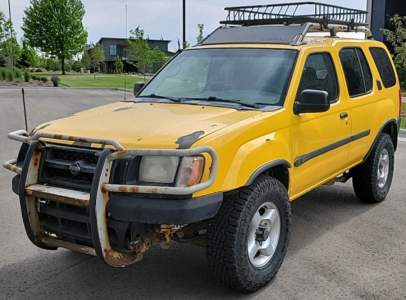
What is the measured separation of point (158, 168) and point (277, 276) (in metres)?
1.52

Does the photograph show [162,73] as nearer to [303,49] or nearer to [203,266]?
[303,49]

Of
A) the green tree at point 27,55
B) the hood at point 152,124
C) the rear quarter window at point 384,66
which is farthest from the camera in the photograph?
the green tree at point 27,55

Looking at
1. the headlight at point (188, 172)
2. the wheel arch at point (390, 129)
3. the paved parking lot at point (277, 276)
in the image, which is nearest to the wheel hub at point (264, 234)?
the paved parking lot at point (277, 276)

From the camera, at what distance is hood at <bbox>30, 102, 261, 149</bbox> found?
11.6 ft

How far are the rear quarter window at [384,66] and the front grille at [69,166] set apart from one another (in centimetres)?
402

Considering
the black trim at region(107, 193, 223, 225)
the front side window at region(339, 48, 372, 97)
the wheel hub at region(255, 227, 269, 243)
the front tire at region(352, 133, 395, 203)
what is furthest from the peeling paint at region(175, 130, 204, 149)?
the front tire at region(352, 133, 395, 203)

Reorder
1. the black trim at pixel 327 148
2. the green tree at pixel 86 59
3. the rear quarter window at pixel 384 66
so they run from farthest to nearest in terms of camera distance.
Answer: the green tree at pixel 86 59 < the rear quarter window at pixel 384 66 < the black trim at pixel 327 148

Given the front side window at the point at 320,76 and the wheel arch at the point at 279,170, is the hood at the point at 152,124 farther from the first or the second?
the front side window at the point at 320,76

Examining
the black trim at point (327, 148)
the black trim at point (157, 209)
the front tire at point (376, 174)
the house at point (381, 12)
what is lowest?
the front tire at point (376, 174)

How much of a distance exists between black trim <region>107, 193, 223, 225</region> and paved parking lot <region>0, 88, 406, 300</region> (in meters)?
0.87

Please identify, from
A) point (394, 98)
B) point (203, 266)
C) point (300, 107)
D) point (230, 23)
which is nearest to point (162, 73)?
point (230, 23)

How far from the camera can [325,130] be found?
16.1 feet

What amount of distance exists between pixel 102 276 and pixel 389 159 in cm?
398

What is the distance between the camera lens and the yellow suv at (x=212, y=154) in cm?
340
